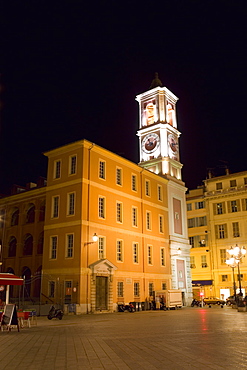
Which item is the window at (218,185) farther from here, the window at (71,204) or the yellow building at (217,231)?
the window at (71,204)

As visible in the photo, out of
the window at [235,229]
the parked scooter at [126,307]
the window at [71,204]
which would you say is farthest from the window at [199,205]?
the window at [71,204]

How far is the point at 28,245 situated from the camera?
4384 centimetres

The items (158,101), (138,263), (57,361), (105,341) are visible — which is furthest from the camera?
(158,101)

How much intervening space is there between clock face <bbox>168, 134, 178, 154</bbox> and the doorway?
24.4 m

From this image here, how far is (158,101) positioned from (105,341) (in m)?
45.8

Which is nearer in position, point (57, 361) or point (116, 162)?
point (57, 361)

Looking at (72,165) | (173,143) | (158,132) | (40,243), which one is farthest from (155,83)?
(40,243)

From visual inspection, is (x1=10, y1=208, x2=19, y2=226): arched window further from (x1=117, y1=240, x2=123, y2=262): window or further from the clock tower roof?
the clock tower roof

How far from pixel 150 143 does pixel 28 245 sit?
22041 millimetres

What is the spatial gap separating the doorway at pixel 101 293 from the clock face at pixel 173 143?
2443 cm

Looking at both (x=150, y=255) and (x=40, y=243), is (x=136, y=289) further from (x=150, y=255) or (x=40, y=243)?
(x=40, y=243)

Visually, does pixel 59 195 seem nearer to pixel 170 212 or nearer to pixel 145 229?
pixel 145 229

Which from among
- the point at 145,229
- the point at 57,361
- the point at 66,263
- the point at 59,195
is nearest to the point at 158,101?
the point at 145,229

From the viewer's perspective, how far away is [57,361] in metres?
9.09
